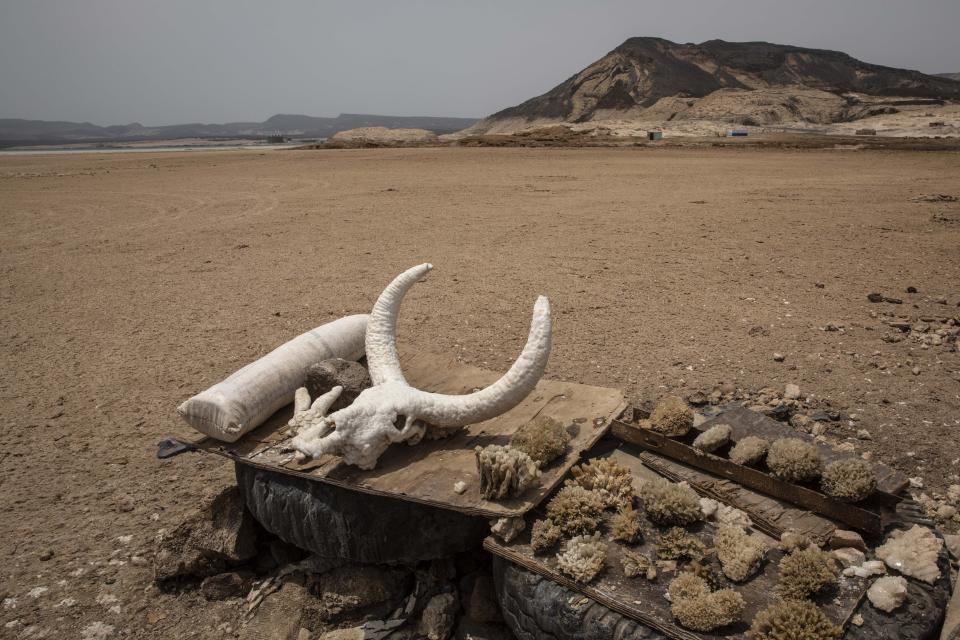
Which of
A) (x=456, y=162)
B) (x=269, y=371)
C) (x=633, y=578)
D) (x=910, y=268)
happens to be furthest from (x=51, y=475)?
(x=456, y=162)

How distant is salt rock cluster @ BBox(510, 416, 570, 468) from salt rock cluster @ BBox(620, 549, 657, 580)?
86 cm

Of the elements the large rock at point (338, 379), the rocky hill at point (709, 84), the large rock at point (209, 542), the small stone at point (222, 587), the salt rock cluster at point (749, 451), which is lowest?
the small stone at point (222, 587)

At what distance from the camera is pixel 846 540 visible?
11.6ft

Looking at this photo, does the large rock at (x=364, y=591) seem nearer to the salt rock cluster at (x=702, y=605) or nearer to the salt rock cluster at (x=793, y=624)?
the salt rock cluster at (x=702, y=605)

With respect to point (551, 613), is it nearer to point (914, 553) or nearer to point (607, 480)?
point (607, 480)

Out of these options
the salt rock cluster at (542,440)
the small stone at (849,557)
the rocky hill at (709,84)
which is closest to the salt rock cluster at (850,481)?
the small stone at (849,557)

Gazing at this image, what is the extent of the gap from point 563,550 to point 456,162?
30906 millimetres

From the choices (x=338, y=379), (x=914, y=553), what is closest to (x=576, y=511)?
(x=914, y=553)

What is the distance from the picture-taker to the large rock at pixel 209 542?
4676 millimetres

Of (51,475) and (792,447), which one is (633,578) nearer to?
(792,447)

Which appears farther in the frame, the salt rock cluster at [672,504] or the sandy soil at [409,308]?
the sandy soil at [409,308]

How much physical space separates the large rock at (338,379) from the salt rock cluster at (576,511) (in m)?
Result: 2.00

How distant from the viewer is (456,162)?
32719 millimetres

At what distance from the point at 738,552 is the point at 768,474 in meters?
0.83
